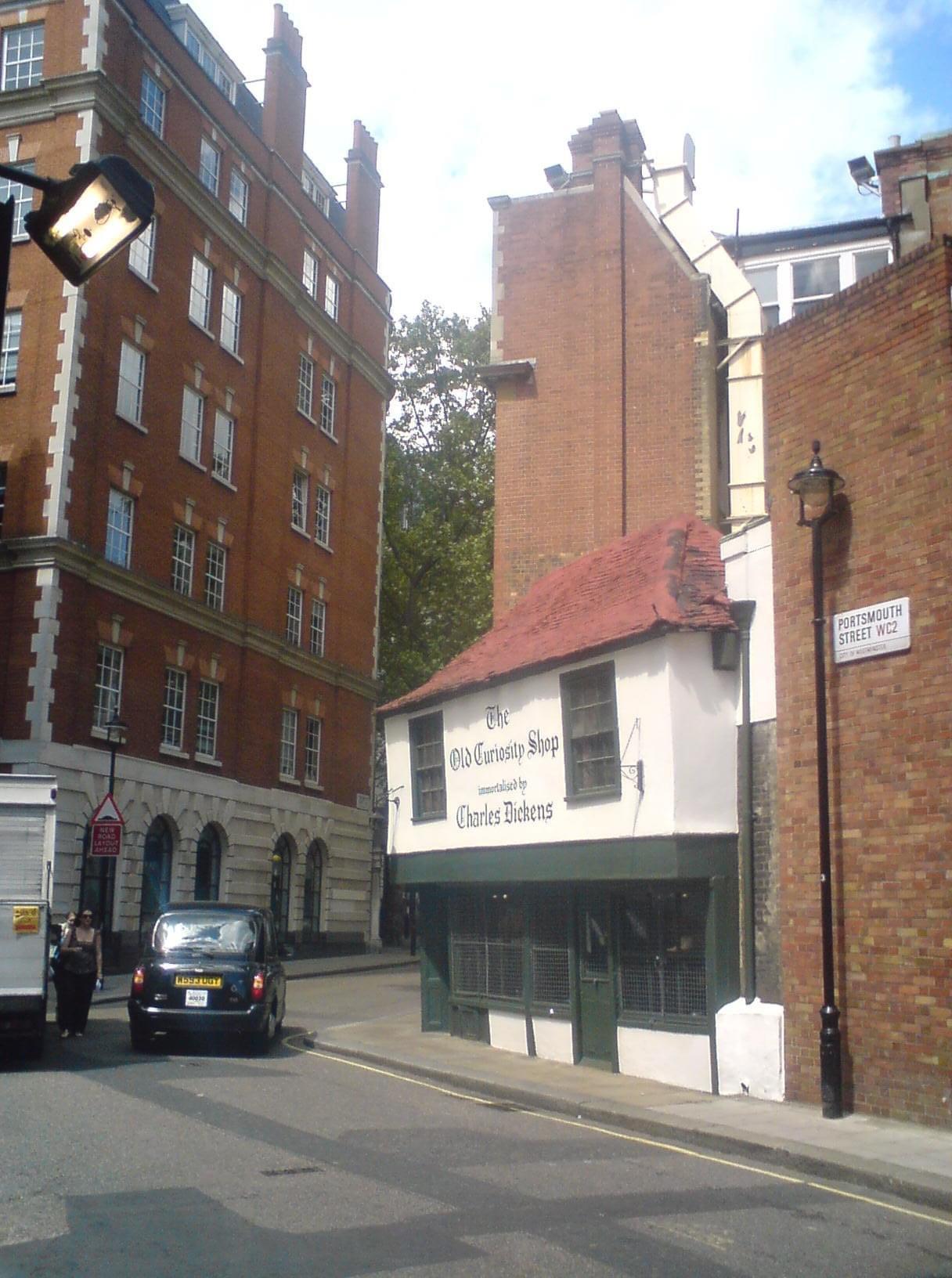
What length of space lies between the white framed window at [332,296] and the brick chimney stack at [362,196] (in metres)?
2.07

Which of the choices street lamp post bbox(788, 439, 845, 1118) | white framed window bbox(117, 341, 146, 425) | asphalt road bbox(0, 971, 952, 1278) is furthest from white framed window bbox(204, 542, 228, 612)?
street lamp post bbox(788, 439, 845, 1118)

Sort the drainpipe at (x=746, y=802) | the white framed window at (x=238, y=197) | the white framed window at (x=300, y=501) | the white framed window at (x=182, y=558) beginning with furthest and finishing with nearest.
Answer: the white framed window at (x=300, y=501) → the white framed window at (x=238, y=197) → the white framed window at (x=182, y=558) → the drainpipe at (x=746, y=802)

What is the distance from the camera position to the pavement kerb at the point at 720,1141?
9.28 meters

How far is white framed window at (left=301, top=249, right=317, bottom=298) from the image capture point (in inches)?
1607

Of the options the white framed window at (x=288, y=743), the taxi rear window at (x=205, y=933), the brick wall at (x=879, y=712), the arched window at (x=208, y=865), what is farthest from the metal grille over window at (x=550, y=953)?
the white framed window at (x=288, y=743)

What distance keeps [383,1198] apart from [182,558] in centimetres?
2691

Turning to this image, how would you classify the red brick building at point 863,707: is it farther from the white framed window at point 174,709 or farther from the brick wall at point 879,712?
the white framed window at point 174,709

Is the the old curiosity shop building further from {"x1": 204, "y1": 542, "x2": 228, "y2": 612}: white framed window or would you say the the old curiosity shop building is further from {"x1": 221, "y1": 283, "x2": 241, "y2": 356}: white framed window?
{"x1": 221, "y1": 283, "x2": 241, "y2": 356}: white framed window

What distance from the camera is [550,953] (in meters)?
17.4

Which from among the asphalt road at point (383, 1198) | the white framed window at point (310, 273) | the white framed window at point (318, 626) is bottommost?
the asphalt road at point (383, 1198)

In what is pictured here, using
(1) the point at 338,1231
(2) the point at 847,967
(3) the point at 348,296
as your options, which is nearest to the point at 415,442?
(3) the point at 348,296

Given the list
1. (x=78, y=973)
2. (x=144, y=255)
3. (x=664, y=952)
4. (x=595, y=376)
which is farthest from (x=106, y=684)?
(x=664, y=952)

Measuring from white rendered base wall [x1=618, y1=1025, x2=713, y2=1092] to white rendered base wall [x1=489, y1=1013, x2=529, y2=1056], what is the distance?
97.2 inches

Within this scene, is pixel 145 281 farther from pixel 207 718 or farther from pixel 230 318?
pixel 207 718
